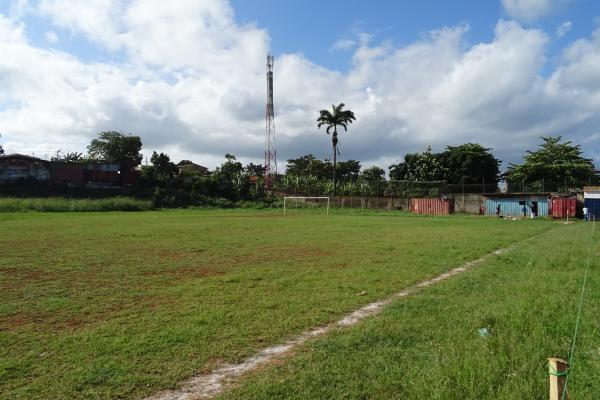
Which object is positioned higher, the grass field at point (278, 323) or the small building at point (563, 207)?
the small building at point (563, 207)

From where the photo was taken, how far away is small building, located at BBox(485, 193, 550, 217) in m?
39.8

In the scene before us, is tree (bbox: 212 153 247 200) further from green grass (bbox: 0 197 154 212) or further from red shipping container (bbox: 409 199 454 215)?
red shipping container (bbox: 409 199 454 215)

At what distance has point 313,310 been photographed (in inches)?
265

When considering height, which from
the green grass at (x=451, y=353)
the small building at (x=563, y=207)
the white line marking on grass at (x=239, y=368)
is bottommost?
the white line marking on grass at (x=239, y=368)

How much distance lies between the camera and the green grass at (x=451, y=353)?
153 inches

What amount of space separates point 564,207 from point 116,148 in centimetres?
5868

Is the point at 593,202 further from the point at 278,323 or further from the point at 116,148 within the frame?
the point at 116,148

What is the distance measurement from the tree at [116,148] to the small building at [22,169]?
1295 centimetres

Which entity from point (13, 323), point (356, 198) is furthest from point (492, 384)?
point (356, 198)

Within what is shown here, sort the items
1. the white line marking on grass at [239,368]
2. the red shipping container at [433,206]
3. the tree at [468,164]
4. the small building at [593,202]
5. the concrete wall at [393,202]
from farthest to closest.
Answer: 1. the tree at [468,164]
2. the red shipping container at [433,206]
3. the concrete wall at [393,202]
4. the small building at [593,202]
5. the white line marking on grass at [239,368]

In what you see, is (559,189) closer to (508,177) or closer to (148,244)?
(508,177)

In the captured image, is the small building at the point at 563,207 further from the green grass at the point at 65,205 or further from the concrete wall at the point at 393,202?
the green grass at the point at 65,205

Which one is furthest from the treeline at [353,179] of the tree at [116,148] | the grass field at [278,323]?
the grass field at [278,323]

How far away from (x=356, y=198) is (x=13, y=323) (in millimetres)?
47186
